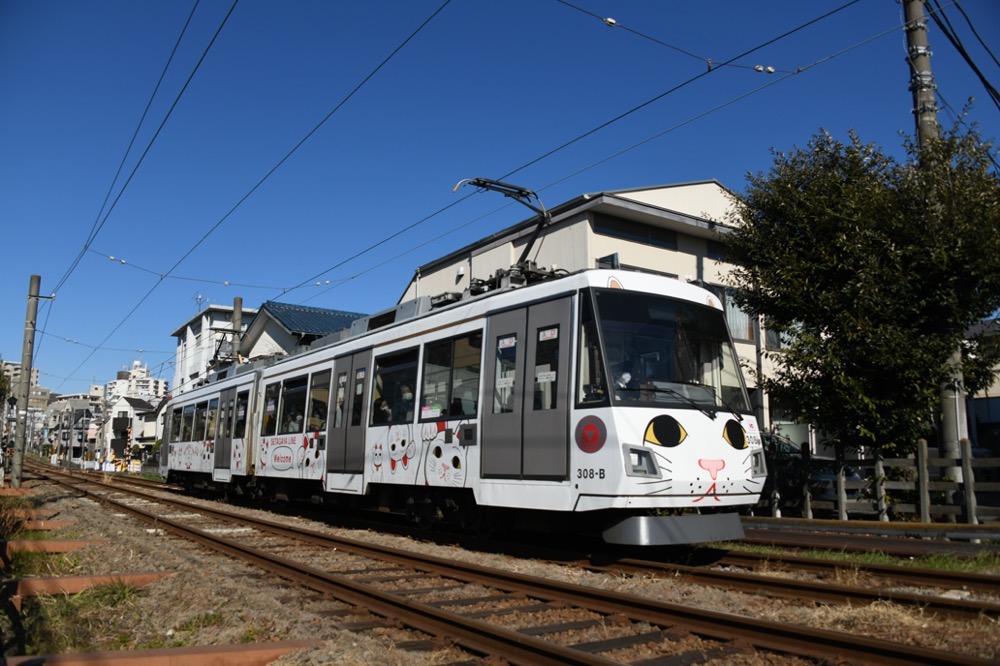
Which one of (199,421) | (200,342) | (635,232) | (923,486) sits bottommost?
(923,486)

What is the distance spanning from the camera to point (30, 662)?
13.7ft

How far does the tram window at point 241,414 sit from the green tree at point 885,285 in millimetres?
11948

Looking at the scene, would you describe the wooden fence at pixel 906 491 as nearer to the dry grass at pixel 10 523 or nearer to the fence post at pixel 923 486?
the fence post at pixel 923 486

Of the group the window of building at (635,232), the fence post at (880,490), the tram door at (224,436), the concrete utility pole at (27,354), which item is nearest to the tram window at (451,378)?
the fence post at (880,490)

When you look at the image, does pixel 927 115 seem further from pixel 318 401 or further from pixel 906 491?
pixel 318 401

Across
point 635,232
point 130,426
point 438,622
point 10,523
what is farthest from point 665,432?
point 130,426

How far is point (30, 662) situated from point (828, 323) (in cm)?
1287

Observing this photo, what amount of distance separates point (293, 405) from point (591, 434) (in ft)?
30.3

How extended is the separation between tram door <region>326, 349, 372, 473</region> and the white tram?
0.08m

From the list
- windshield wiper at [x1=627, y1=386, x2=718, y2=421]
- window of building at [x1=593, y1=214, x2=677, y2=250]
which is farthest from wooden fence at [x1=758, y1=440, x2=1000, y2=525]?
window of building at [x1=593, y1=214, x2=677, y2=250]

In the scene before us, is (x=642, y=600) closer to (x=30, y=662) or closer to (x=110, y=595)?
(x=30, y=662)

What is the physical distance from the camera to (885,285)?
12.7 m

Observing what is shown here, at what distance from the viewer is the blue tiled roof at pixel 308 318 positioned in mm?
38697

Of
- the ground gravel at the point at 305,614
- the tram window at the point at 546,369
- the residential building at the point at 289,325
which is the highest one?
the residential building at the point at 289,325
